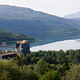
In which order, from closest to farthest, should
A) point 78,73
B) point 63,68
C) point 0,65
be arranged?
point 0,65
point 78,73
point 63,68

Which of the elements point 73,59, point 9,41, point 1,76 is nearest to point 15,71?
point 1,76

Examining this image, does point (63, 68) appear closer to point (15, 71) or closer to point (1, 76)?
point (15, 71)

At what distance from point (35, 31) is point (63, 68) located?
40.2m

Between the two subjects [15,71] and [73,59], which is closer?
[15,71]

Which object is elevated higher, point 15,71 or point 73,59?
point 15,71

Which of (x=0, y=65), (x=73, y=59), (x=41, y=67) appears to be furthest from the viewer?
(x=73, y=59)

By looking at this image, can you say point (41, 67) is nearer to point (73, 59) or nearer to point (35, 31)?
point (73, 59)

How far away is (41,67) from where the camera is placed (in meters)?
8.41

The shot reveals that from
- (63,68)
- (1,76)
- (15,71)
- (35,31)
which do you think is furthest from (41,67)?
(35,31)

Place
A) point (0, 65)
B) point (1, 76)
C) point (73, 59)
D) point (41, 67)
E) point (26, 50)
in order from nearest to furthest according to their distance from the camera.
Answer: point (1, 76) < point (0, 65) < point (41, 67) < point (73, 59) < point (26, 50)

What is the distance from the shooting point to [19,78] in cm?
597

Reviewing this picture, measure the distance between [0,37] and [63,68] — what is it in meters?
24.3

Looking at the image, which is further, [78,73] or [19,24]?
[19,24]

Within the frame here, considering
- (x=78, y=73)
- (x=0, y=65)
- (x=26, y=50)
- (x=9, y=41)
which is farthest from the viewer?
(x=9, y=41)
